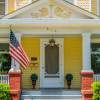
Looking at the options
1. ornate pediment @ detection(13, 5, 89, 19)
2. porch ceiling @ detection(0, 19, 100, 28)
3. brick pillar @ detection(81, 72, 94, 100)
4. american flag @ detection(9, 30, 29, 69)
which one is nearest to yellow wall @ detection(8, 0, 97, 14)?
ornate pediment @ detection(13, 5, 89, 19)

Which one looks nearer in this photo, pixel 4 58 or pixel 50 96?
pixel 50 96

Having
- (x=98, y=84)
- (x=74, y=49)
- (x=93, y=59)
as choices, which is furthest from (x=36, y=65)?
(x=98, y=84)

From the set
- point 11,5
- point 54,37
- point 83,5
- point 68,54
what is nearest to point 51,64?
point 68,54

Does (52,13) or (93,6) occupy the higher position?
(93,6)

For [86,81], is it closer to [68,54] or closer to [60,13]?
[68,54]

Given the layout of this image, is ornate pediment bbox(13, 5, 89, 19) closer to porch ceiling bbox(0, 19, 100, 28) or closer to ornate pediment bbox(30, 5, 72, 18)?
ornate pediment bbox(30, 5, 72, 18)

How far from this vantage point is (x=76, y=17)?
33.4ft

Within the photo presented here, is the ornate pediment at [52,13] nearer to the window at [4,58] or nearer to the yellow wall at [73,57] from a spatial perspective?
the yellow wall at [73,57]

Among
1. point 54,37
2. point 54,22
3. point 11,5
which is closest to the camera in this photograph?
point 54,22

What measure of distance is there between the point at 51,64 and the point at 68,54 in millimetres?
1032

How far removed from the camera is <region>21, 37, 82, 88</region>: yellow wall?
11859mm

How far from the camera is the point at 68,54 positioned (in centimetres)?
1194

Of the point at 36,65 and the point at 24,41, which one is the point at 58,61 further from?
the point at 24,41

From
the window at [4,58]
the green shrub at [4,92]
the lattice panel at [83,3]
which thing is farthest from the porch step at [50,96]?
the lattice panel at [83,3]
